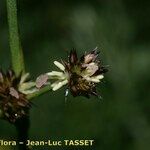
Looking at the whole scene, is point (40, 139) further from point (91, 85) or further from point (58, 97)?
point (91, 85)

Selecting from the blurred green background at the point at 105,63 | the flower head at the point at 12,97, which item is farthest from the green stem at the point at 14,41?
the blurred green background at the point at 105,63

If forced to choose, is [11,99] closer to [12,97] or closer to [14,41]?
[12,97]

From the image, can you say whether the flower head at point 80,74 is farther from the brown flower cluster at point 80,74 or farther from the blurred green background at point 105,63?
the blurred green background at point 105,63

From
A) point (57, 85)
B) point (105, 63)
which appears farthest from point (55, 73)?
point (105, 63)

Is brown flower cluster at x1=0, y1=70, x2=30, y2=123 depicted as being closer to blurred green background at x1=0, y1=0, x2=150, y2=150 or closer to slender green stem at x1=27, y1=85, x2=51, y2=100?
slender green stem at x1=27, y1=85, x2=51, y2=100

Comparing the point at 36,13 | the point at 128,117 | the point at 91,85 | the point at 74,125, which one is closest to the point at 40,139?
the point at 74,125

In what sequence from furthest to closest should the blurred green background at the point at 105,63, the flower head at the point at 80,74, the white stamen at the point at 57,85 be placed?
1. the blurred green background at the point at 105,63
2. the flower head at the point at 80,74
3. the white stamen at the point at 57,85

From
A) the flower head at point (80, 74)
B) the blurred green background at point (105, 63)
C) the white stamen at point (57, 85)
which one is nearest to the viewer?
the white stamen at point (57, 85)
